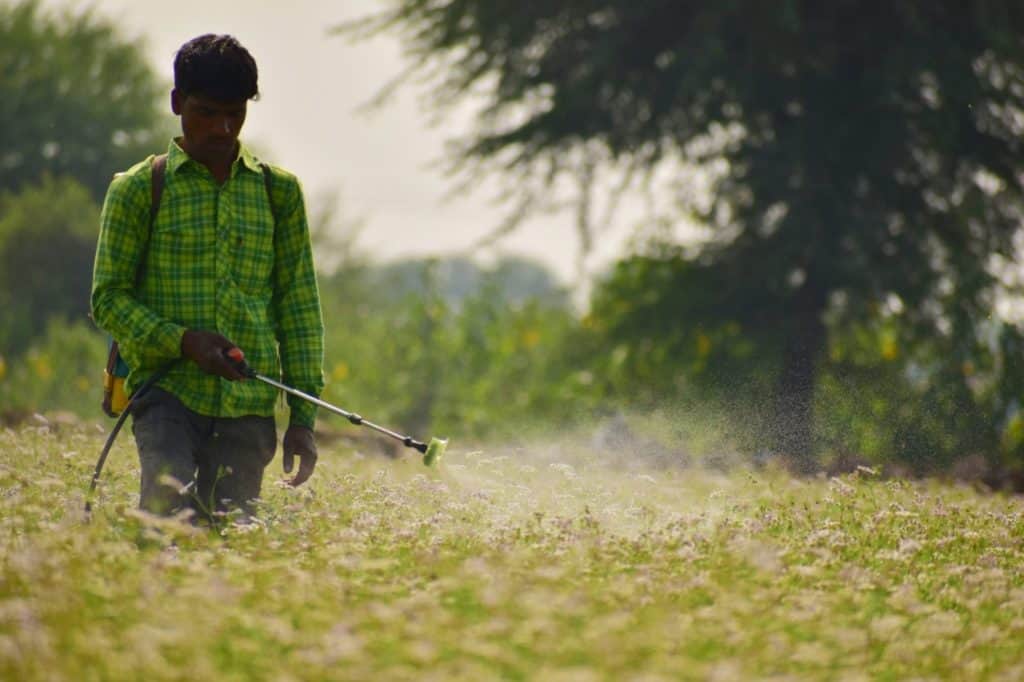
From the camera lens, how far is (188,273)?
4.76m

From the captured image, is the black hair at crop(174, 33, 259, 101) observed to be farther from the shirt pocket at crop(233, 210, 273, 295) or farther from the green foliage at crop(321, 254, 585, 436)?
the green foliage at crop(321, 254, 585, 436)

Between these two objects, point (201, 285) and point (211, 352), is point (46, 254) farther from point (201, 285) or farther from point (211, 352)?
point (211, 352)

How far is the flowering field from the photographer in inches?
127

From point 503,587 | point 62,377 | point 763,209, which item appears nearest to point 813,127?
point 763,209

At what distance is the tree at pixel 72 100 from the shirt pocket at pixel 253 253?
24.2 m

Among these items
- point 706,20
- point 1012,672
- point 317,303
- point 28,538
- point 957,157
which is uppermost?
point 706,20

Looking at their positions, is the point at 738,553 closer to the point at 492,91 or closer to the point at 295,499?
the point at 295,499

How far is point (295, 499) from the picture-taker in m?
5.22

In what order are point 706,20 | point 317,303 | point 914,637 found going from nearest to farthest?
point 914,637
point 317,303
point 706,20

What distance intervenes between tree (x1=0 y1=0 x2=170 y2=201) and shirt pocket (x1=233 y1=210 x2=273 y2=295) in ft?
79.3

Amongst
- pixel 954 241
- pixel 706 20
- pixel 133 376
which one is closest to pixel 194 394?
pixel 133 376

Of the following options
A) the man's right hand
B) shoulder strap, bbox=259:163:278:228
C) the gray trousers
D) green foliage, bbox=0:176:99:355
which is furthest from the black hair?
green foliage, bbox=0:176:99:355

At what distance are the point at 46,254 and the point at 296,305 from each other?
21483 millimetres

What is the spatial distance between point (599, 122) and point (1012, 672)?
31.9ft
